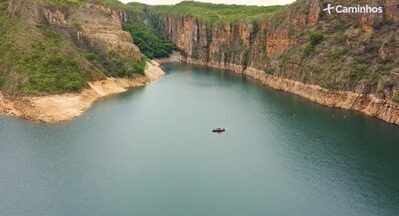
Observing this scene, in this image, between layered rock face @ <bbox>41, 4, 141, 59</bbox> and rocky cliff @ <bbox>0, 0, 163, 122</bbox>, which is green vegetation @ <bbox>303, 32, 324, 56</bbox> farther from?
layered rock face @ <bbox>41, 4, 141, 59</bbox>

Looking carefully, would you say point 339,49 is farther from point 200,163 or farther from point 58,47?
point 58,47

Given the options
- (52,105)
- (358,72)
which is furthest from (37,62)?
(358,72)

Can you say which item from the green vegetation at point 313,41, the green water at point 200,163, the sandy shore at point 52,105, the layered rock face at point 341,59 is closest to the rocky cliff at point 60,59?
the sandy shore at point 52,105

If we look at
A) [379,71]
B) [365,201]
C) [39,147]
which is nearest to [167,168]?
[39,147]

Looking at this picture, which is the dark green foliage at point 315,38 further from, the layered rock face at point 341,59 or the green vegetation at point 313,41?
the layered rock face at point 341,59

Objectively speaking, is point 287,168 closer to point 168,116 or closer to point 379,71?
point 168,116

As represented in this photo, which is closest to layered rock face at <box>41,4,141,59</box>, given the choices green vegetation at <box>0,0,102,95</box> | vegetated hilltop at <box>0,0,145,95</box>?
vegetated hilltop at <box>0,0,145,95</box>
